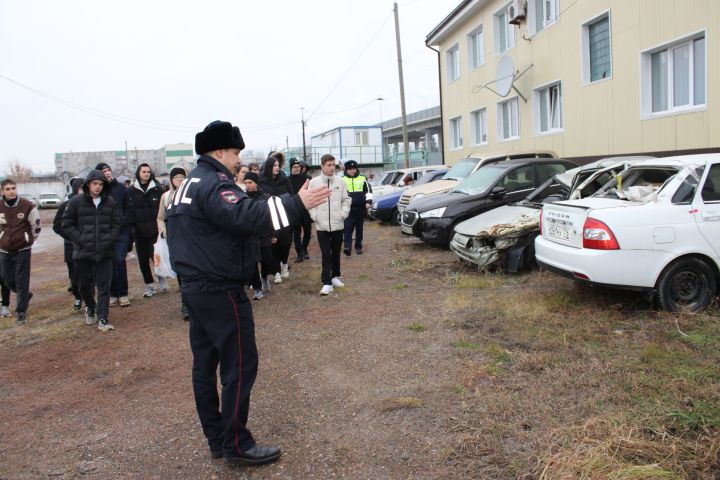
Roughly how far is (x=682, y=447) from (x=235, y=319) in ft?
8.10

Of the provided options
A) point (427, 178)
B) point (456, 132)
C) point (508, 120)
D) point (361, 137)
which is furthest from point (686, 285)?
point (361, 137)

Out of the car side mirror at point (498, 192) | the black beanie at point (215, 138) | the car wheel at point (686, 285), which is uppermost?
the black beanie at point (215, 138)

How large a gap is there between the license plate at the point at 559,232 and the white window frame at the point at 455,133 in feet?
52.7

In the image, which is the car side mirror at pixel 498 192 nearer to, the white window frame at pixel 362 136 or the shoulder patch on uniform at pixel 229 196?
the shoulder patch on uniform at pixel 229 196

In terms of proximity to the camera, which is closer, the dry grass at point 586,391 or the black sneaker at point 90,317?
the dry grass at point 586,391

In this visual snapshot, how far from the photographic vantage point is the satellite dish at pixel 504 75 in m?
15.8

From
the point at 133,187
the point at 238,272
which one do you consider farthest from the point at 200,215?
the point at 133,187

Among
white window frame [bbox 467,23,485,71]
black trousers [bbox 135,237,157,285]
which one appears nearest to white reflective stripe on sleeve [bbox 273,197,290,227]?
black trousers [bbox 135,237,157,285]

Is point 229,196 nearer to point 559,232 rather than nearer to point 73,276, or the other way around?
point 559,232

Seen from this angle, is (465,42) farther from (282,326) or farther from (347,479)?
(347,479)

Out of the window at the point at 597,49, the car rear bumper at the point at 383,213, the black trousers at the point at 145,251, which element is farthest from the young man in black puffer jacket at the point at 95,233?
the window at the point at 597,49

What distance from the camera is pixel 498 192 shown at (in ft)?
30.9

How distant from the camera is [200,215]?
9.84 feet

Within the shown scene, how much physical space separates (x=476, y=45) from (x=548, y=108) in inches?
229
